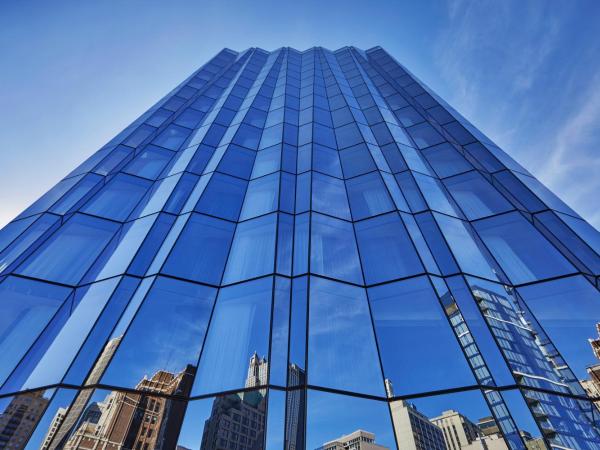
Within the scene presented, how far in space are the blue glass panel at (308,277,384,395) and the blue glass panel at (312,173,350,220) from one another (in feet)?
12.8

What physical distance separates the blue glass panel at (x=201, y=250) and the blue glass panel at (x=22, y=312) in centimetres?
325

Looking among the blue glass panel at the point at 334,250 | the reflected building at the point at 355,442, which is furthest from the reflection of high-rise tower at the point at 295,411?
the blue glass panel at the point at 334,250

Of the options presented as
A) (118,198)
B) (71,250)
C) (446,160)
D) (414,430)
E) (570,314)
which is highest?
(446,160)

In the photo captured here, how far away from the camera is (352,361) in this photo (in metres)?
8.54

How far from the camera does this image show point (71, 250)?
40.7 feet

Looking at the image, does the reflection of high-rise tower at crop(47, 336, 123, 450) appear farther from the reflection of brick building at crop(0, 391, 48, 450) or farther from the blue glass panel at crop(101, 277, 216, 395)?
the reflection of brick building at crop(0, 391, 48, 450)

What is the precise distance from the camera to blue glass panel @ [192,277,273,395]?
26.9ft

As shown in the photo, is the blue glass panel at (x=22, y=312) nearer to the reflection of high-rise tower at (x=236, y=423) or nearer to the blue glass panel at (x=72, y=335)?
the blue glass panel at (x=72, y=335)

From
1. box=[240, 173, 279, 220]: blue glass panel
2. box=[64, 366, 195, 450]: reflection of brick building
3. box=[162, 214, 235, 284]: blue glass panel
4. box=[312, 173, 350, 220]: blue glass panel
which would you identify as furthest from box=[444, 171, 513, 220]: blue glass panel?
box=[64, 366, 195, 450]: reflection of brick building

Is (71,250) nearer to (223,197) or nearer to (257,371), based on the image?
(223,197)

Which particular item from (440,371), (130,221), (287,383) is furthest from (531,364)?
(130,221)

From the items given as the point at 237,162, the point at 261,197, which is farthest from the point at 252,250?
the point at 237,162

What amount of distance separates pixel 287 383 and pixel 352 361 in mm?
1638

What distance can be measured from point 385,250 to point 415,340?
3.52 meters
